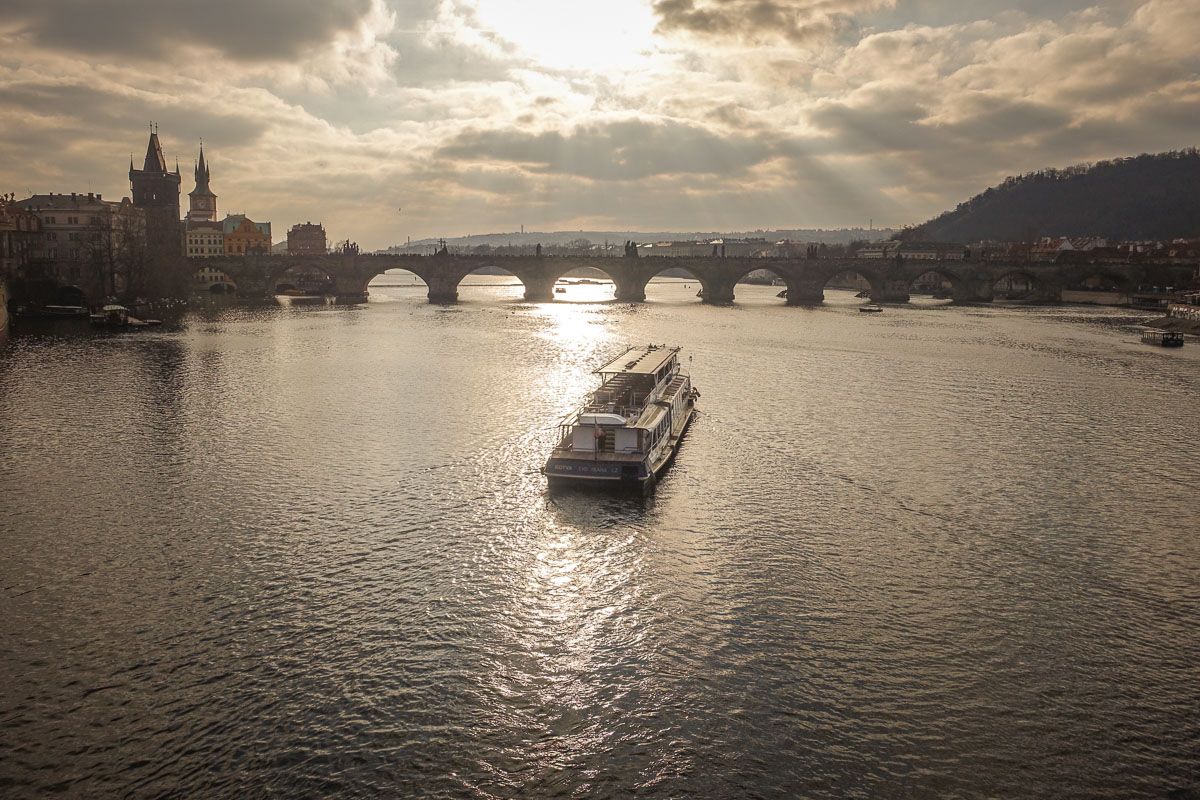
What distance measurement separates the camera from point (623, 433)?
31984mm

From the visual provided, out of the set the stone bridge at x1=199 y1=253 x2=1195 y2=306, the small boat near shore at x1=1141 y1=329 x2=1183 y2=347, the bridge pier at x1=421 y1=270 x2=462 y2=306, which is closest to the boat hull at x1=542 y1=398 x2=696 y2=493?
the small boat near shore at x1=1141 y1=329 x2=1183 y2=347

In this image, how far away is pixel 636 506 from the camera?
2891 cm

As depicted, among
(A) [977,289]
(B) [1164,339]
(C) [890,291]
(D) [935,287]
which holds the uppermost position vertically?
(D) [935,287]

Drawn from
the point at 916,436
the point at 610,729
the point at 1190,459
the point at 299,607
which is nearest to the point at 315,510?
the point at 299,607

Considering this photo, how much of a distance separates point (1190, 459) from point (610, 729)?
32.3 m

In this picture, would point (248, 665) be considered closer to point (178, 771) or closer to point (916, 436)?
point (178, 771)

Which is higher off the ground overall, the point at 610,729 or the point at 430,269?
the point at 430,269

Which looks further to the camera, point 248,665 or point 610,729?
point 248,665

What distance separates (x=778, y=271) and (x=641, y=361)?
10330 centimetres

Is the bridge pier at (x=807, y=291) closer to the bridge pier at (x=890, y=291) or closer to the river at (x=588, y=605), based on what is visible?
the bridge pier at (x=890, y=291)

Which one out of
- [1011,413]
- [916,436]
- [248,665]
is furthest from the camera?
[1011,413]

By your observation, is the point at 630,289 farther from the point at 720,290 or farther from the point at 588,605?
the point at 588,605

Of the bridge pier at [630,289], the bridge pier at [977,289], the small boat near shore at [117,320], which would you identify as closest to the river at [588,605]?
the small boat near shore at [117,320]

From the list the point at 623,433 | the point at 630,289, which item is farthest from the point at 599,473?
the point at 630,289
